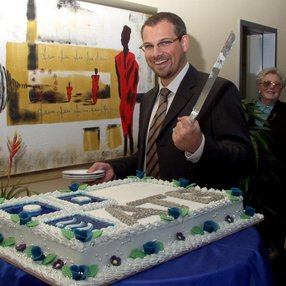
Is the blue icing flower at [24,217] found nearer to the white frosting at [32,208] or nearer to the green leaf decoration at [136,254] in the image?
the white frosting at [32,208]

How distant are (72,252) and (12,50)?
124 cm

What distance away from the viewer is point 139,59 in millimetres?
2553

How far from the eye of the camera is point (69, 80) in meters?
2.20

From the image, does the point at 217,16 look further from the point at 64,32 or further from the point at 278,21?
the point at 64,32

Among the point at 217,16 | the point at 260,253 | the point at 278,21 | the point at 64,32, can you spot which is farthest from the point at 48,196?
the point at 278,21

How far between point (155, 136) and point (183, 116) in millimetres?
229

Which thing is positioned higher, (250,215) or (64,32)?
(64,32)

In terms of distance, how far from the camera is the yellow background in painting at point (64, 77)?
79.0 inches

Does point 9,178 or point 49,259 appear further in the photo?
point 9,178

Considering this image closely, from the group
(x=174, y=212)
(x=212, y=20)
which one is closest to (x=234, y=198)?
(x=174, y=212)

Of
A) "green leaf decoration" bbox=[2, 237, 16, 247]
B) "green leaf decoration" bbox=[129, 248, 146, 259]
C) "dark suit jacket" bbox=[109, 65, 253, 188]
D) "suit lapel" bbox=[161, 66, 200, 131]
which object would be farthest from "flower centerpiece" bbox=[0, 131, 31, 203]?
"green leaf decoration" bbox=[129, 248, 146, 259]

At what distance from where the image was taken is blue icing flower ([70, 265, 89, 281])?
92 cm

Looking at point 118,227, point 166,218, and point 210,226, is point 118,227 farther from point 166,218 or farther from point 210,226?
point 210,226

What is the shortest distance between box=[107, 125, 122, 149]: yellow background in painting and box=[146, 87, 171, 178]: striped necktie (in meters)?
0.62
